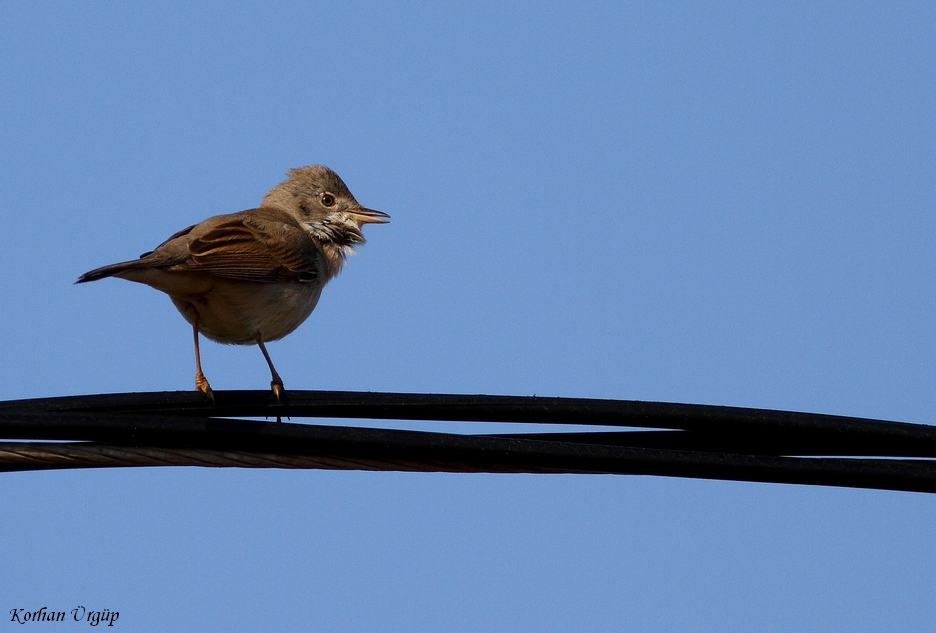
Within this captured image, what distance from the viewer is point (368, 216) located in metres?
9.49

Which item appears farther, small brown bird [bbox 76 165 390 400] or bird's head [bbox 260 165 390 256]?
bird's head [bbox 260 165 390 256]

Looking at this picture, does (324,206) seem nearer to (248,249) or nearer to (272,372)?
(248,249)

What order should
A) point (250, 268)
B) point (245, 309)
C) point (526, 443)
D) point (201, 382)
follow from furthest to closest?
point (245, 309)
point (250, 268)
point (201, 382)
point (526, 443)

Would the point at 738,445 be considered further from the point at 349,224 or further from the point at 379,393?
the point at 349,224

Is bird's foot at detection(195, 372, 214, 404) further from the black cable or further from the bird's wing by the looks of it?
the black cable

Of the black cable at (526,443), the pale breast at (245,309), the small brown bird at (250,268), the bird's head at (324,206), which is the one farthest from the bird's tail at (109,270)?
the bird's head at (324,206)

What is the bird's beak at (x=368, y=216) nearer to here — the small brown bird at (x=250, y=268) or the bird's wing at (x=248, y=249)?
the small brown bird at (x=250, y=268)

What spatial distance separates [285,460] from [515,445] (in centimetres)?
94

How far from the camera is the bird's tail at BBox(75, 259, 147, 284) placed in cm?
596

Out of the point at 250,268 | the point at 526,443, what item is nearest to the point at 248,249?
the point at 250,268

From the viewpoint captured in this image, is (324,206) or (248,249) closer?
(248,249)

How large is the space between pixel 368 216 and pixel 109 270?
11.7ft

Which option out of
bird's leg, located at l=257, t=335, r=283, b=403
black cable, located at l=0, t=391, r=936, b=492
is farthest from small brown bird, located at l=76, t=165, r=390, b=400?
black cable, located at l=0, t=391, r=936, b=492

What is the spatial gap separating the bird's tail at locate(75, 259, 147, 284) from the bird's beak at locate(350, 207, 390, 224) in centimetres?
311
